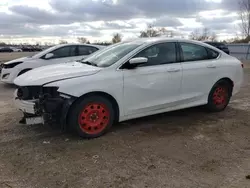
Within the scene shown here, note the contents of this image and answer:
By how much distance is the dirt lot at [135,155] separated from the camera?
3.47m

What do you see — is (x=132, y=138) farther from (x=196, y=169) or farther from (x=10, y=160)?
(x=10, y=160)

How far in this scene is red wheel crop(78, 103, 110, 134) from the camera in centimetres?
463

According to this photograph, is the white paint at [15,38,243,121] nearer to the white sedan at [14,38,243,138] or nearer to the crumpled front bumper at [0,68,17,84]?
the white sedan at [14,38,243,138]

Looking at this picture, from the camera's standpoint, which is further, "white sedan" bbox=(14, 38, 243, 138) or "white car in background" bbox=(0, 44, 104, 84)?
"white car in background" bbox=(0, 44, 104, 84)

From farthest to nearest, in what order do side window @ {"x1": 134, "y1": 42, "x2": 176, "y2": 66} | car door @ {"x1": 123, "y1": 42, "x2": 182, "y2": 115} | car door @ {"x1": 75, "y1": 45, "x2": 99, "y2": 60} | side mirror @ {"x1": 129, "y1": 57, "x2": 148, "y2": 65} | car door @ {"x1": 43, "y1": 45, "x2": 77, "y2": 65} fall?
car door @ {"x1": 75, "y1": 45, "x2": 99, "y2": 60} < car door @ {"x1": 43, "y1": 45, "x2": 77, "y2": 65} < side window @ {"x1": 134, "y1": 42, "x2": 176, "y2": 66} < car door @ {"x1": 123, "y1": 42, "x2": 182, "y2": 115} < side mirror @ {"x1": 129, "y1": 57, "x2": 148, "y2": 65}

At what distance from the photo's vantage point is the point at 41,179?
11.4ft

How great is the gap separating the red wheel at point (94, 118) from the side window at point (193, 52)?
195cm

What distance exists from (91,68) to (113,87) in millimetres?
505

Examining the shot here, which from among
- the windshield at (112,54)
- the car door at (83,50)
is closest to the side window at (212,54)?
the windshield at (112,54)

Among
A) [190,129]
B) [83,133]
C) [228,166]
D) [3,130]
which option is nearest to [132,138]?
[83,133]

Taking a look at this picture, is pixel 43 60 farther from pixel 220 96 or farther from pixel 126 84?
pixel 220 96

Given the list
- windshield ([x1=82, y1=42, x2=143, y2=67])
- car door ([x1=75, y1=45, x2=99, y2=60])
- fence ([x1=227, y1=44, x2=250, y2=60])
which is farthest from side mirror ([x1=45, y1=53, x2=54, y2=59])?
fence ([x1=227, y1=44, x2=250, y2=60])

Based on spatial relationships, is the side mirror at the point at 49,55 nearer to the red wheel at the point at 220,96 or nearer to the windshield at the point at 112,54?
the windshield at the point at 112,54

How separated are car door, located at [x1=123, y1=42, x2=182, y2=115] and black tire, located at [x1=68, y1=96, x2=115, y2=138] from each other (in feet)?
1.15
